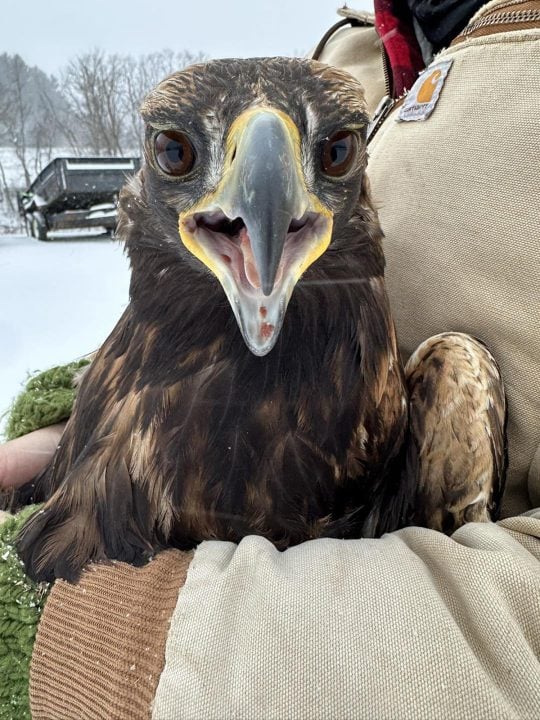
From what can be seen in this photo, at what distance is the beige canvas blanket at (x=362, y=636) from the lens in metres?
0.81

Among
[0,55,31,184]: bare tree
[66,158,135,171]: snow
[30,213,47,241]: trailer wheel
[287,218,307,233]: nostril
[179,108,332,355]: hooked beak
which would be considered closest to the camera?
[179,108,332,355]: hooked beak

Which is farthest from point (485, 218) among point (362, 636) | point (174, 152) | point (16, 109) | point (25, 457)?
point (16, 109)

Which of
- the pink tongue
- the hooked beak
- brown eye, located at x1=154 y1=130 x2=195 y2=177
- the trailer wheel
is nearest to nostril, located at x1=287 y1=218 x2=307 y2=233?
the hooked beak

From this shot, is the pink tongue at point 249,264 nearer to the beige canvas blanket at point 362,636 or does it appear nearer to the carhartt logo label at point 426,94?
the beige canvas blanket at point 362,636

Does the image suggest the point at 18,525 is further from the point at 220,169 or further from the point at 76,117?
the point at 76,117

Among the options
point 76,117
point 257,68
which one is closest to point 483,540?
point 257,68

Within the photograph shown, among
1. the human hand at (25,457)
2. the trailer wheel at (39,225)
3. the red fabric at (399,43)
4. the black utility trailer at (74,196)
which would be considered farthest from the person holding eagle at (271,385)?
the trailer wheel at (39,225)

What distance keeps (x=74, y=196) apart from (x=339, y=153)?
10.8m

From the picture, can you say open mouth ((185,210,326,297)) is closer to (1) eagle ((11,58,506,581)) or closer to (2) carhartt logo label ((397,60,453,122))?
(1) eagle ((11,58,506,581))

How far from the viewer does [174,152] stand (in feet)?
3.70

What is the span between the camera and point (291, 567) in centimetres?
102

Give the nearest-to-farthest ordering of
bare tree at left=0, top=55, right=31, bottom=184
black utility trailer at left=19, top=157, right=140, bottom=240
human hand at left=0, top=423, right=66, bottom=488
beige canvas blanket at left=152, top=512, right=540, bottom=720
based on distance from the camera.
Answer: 1. beige canvas blanket at left=152, top=512, right=540, bottom=720
2. human hand at left=0, top=423, right=66, bottom=488
3. black utility trailer at left=19, top=157, right=140, bottom=240
4. bare tree at left=0, top=55, right=31, bottom=184

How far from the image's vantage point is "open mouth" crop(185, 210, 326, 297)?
100 centimetres

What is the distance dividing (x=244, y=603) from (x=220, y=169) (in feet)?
2.72
